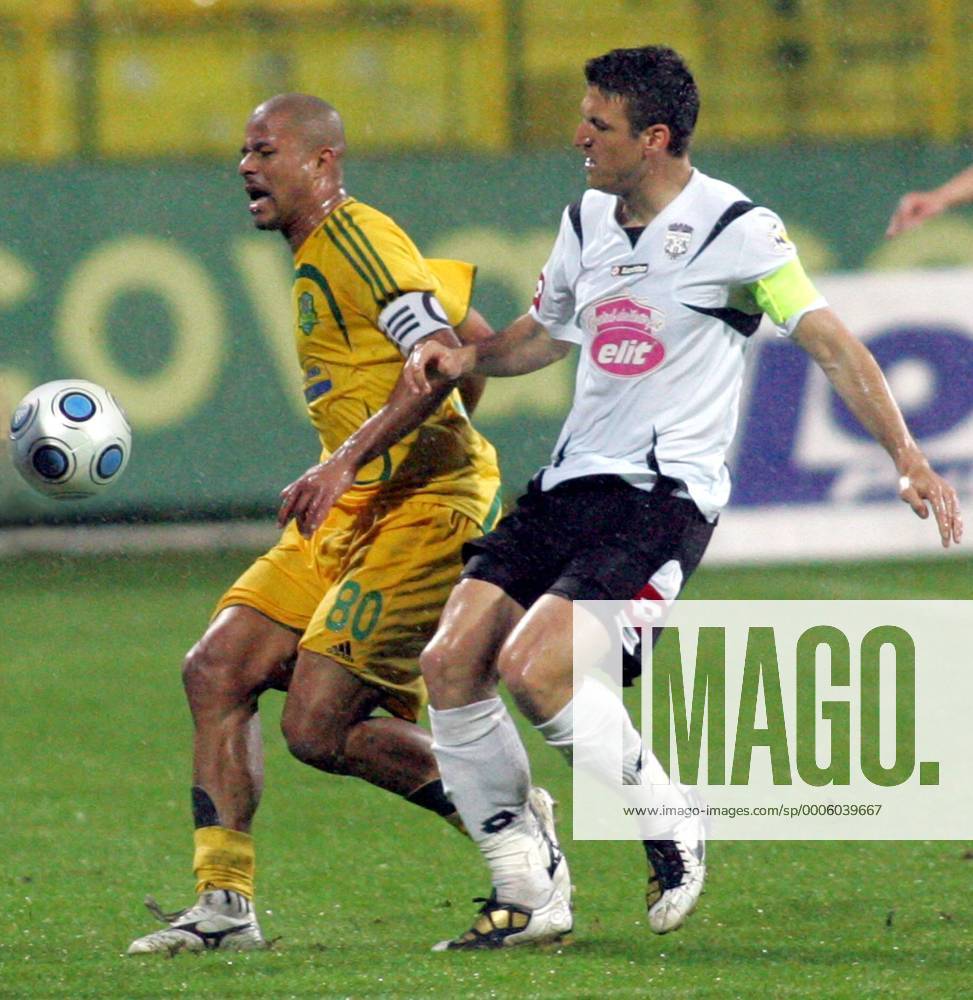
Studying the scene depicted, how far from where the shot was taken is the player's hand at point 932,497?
175 inches

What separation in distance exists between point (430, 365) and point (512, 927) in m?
1.30

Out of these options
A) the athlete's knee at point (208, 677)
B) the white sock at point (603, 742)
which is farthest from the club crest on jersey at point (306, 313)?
the white sock at point (603, 742)

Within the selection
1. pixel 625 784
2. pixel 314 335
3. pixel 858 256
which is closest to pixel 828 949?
pixel 625 784

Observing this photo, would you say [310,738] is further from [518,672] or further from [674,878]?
[674,878]

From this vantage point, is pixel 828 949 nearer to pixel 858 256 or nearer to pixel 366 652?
pixel 366 652

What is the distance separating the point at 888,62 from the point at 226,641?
10.1 metres

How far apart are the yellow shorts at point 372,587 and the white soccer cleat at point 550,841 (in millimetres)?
454

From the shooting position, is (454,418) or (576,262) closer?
(576,262)

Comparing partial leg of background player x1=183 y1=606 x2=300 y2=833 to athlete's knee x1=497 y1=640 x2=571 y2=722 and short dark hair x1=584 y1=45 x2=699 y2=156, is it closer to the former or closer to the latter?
athlete's knee x1=497 y1=640 x2=571 y2=722

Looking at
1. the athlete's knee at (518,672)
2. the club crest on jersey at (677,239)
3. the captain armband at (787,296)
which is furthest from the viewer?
the club crest on jersey at (677,239)

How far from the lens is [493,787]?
4.84 m

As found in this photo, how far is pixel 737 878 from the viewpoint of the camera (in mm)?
5660

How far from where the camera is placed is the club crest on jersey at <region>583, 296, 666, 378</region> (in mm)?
4875

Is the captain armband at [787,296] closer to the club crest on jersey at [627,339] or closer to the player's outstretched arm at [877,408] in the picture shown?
the player's outstretched arm at [877,408]
